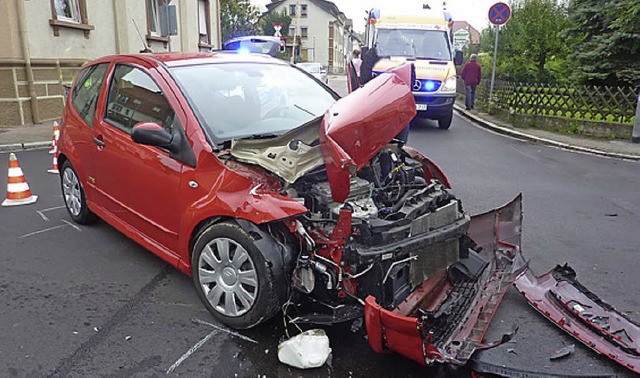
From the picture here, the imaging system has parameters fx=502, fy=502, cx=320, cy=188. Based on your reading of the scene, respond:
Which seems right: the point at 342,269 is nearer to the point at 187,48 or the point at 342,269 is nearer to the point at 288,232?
the point at 288,232

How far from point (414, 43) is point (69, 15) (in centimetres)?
937

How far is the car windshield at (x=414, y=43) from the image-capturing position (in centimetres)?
1314

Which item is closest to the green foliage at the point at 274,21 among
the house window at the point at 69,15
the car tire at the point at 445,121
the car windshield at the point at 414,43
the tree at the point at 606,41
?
the house window at the point at 69,15

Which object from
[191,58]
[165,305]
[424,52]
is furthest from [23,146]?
[424,52]

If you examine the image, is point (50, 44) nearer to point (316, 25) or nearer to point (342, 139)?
point (342, 139)

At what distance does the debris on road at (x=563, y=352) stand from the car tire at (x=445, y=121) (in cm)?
1024

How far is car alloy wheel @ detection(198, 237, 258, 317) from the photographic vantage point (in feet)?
10.4

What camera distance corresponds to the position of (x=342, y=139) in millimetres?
3047

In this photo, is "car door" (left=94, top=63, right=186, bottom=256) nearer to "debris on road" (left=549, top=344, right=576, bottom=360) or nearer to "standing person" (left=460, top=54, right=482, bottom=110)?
"debris on road" (left=549, top=344, right=576, bottom=360)

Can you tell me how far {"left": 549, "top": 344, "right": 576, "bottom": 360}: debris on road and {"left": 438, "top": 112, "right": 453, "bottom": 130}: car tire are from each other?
1024 cm

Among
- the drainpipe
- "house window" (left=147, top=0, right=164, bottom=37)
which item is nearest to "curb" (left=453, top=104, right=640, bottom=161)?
"house window" (left=147, top=0, right=164, bottom=37)

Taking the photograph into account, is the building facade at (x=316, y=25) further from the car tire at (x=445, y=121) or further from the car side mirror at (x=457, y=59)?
the car tire at (x=445, y=121)

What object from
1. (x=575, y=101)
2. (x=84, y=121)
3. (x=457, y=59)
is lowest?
(x=575, y=101)

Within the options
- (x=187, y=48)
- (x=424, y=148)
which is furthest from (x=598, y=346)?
(x=187, y=48)
